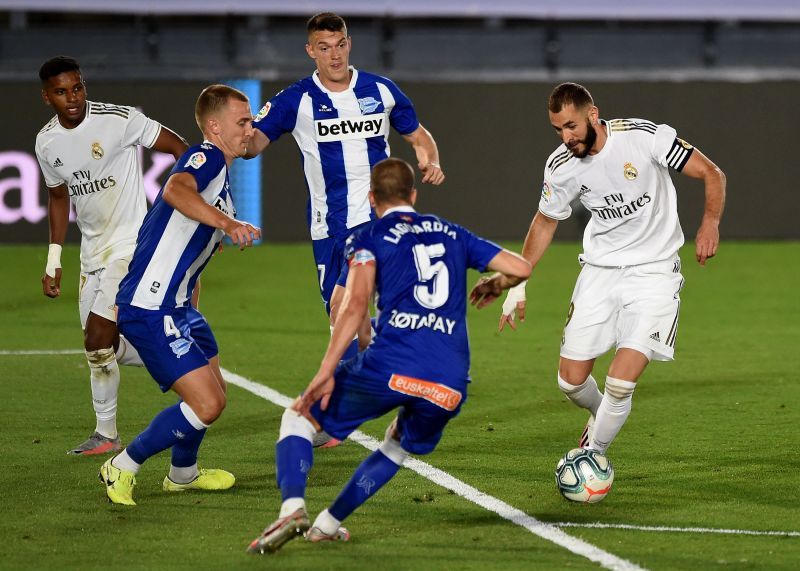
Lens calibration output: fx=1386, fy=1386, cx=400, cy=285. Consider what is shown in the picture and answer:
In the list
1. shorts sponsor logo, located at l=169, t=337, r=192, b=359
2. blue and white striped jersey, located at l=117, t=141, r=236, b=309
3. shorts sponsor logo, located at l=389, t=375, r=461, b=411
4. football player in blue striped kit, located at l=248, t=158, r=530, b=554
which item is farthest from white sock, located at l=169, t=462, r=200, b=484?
shorts sponsor logo, located at l=389, t=375, r=461, b=411

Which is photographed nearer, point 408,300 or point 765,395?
point 408,300

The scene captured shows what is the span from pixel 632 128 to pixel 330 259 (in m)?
1.94

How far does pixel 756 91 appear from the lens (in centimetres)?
1989

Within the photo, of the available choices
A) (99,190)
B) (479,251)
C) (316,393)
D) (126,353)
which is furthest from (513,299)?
(99,190)

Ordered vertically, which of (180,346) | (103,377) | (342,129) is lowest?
(103,377)

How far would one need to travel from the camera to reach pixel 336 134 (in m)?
7.88

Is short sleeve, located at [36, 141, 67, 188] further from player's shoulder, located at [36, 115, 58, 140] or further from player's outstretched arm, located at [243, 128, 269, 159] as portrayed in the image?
player's outstretched arm, located at [243, 128, 269, 159]

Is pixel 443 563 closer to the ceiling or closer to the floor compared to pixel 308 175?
closer to the floor

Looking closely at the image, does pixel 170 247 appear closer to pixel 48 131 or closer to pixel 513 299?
pixel 513 299

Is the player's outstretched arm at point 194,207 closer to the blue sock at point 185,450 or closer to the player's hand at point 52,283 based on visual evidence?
the blue sock at point 185,450

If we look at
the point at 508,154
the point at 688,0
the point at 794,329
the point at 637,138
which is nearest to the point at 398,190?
the point at 637,138

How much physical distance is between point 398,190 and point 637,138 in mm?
1882

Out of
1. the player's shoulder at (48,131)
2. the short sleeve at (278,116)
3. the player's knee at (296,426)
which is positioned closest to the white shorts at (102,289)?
the player's shoulder at (48,131)

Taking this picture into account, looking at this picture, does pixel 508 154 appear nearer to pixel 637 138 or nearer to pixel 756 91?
pixel 756 91
